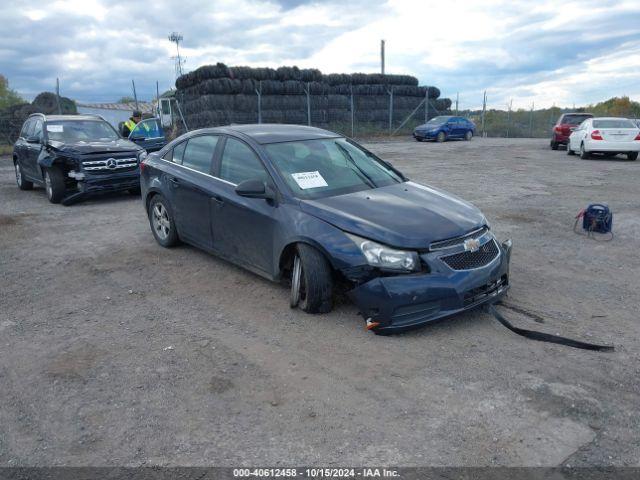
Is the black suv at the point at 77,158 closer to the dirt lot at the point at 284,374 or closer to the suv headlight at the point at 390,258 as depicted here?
A: the dirt lot at the point at 284,374

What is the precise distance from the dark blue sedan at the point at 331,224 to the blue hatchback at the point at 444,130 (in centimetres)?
2361

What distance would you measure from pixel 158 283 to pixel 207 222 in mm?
806

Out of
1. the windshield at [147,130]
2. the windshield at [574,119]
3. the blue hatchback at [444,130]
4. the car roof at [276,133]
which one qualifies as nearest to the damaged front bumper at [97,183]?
the windshield at [147,130]

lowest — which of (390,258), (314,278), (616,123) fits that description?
(314,278)

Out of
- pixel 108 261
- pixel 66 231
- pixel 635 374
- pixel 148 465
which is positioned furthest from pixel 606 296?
pixel 66 231

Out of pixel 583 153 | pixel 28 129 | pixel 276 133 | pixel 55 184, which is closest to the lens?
pixel 276 133

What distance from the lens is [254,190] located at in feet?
15.7

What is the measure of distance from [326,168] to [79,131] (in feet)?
24.6

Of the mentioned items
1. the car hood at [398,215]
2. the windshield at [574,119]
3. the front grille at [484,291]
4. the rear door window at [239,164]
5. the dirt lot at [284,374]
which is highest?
the windshield at [574,119]

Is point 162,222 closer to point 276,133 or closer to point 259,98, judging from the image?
point 276,133

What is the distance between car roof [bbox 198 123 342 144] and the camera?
5475 millimetres

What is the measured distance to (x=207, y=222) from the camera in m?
5.75

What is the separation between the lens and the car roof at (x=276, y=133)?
547 centimetres

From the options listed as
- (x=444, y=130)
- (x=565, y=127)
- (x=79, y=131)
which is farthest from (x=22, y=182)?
(x=444, y=130)
